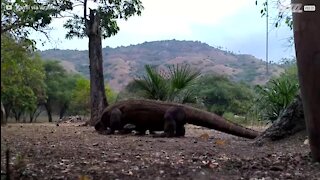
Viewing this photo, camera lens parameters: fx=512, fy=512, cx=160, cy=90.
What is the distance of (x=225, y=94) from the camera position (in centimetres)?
3036

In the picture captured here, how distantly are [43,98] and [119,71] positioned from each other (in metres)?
20.2

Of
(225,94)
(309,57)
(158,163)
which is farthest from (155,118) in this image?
(225,94)

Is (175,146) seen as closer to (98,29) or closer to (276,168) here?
(276,168)

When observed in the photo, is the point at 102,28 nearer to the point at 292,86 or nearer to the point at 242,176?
the point at 292,86

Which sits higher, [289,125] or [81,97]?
[81,97]

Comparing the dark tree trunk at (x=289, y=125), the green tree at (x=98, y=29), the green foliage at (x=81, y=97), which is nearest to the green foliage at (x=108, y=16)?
the green tree at (x=98, y=29)

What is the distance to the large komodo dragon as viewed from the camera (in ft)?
30.6

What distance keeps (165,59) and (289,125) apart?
4857 centimetres

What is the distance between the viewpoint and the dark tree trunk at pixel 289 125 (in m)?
7.02

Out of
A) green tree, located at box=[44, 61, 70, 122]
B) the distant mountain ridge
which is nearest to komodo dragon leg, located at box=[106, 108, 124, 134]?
green tree, located at box=[44, 61, 70, 122]

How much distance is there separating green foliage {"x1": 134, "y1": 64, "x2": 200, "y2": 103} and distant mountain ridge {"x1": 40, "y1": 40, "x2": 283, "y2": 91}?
37.0 m

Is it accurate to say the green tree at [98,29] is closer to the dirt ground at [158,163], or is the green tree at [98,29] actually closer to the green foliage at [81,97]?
the dirt ground at [158,163]

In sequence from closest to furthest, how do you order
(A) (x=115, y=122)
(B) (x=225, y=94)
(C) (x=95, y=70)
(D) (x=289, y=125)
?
1. (D) (x=289, y=125)
2. (A) (x=115, y=122)
3. (C) (x=95, y=70)
4. (B) (x=225, y=94)

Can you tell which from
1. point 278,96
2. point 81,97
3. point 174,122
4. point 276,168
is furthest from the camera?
point 81,97
